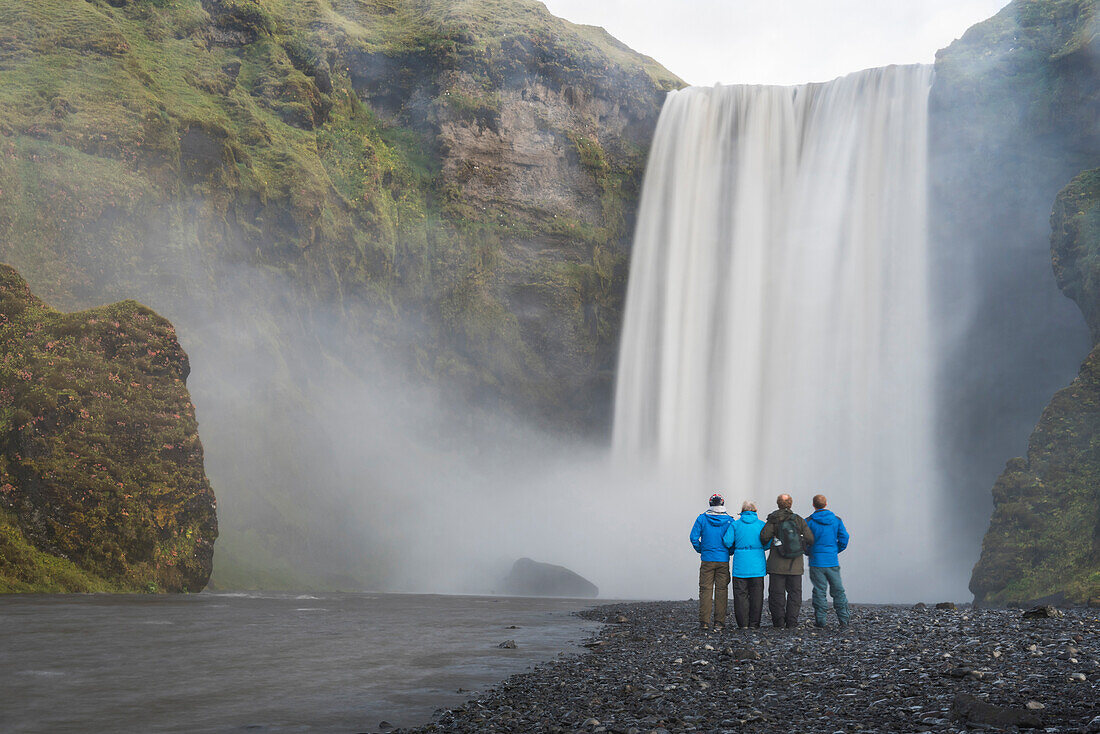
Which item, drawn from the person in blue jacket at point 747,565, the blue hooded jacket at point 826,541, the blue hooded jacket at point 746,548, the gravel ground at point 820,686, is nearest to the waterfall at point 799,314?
the blue hooded jacket at point 826,541

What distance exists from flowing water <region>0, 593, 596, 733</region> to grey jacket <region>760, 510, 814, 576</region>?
3.75 m

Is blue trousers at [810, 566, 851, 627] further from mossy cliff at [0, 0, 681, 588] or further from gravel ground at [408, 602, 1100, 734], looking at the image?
mossy cliff at [0, 0, 681, 588]

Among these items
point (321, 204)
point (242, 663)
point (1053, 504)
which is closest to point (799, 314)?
point (1053, 504)

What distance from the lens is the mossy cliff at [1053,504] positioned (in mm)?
24500

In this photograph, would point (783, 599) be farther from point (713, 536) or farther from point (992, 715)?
point (992, 715)

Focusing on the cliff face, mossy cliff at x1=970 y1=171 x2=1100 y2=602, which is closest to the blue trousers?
mossy cliff at x1=970 y1=171 x2=1100 y2=602

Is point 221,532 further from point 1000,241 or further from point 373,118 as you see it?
point 1000,241

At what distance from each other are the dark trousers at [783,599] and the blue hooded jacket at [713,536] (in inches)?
36.9

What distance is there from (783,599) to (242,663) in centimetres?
905

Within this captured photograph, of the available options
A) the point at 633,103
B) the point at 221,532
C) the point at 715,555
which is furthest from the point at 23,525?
the point at 633,103

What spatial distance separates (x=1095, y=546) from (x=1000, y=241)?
21.0m

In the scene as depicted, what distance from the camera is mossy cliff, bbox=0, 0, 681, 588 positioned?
34.6 metres

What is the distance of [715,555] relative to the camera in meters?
14.1

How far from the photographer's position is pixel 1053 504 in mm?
26281
